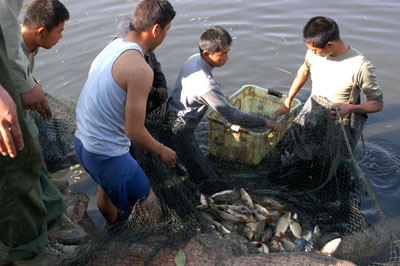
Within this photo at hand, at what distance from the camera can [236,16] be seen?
10180 millimetres

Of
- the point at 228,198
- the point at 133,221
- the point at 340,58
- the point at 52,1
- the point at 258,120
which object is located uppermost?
the point at 52,1

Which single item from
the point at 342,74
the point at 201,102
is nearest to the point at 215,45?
the point at 201,102

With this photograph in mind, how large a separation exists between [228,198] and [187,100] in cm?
133

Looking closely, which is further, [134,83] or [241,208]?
[241,208]

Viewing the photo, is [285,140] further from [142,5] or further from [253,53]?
[253,53]

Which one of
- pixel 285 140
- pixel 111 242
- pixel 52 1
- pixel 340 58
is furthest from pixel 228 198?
pixel 52 1

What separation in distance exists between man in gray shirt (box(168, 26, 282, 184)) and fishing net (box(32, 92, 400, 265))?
0.02 meters

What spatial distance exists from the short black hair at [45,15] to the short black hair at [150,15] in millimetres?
1260

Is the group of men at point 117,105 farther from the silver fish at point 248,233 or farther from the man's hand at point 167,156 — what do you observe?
the silver fish at point 248,233

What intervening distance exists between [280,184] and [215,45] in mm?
2051

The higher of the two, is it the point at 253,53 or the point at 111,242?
the point at 253,53

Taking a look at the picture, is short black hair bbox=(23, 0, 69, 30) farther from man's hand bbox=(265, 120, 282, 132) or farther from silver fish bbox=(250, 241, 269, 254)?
silver fish bbox=(250, 241, 269, 254)

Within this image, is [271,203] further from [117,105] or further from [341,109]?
[117,105]

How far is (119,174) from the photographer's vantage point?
12.0 feet
